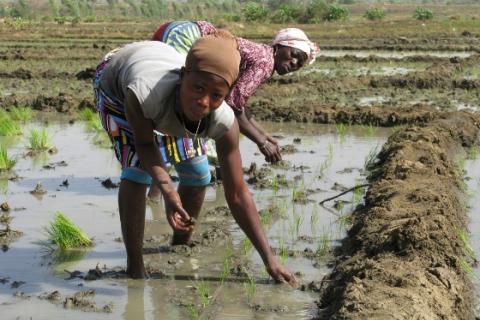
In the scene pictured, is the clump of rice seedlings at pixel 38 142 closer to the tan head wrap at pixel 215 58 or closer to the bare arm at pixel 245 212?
the bare arm at pixel 245 212

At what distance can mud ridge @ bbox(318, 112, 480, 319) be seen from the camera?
342 cm

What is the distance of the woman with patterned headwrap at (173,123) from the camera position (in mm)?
3471

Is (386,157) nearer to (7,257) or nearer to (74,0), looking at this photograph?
(7,257)

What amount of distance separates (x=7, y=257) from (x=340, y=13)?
98.7ft

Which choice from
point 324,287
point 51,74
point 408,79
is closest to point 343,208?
point 324,287

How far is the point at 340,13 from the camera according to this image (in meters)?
33.7

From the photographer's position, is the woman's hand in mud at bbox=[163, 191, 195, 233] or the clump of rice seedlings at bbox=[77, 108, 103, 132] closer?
the woman's hand in mud at bbox=[163, 191, 195, 233]

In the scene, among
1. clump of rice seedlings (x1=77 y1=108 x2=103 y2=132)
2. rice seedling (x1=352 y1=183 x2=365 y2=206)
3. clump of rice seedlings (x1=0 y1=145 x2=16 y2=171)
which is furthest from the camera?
clump of rice seedlings (x1=77 y1=108 x2=103 y2=132)

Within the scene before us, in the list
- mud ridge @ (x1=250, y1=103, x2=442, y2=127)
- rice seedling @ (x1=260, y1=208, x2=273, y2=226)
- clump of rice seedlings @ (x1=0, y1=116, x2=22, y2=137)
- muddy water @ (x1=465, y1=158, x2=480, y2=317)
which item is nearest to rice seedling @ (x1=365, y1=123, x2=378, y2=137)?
mud ridge @ (x1=250, y1=103, x2=442, y2=127)

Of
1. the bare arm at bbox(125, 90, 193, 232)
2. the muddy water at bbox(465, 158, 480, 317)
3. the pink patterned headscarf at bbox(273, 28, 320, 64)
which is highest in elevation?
the pink patterned headscarf at bbox(273, 28, 320, 64)

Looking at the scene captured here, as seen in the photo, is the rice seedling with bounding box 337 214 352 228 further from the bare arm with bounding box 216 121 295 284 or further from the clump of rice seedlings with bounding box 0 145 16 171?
the clump of rice seedlings with bounding box 0 145 16 171

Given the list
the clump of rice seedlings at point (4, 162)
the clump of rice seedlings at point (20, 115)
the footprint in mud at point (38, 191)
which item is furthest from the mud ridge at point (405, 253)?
the clump of rice seedlings at point (20, 115)

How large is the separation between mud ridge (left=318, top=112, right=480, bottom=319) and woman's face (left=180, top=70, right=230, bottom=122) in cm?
94

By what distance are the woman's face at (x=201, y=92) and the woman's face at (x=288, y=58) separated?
1925mm
